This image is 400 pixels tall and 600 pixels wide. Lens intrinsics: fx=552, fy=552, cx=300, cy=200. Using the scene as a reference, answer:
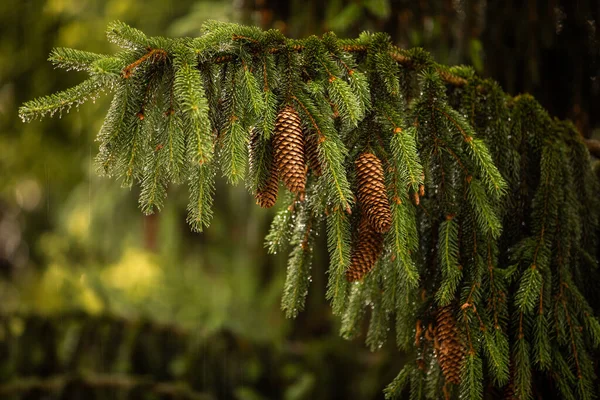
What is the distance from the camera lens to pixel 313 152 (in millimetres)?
1388

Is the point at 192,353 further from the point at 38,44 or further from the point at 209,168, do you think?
the point at 38,44

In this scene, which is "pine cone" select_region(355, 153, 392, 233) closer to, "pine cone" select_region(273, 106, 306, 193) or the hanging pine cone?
"pine cone" select_region(273, 106, 306, 193)

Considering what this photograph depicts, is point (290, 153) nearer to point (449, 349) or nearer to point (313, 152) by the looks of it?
point (313, 152)

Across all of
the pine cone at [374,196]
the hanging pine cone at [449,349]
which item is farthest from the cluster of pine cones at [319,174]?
the hanging pine cone at [449,349]

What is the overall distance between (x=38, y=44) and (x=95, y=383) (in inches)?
116

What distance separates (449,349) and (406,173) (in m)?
0.51

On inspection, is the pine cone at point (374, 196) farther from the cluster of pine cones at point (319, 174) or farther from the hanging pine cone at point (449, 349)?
the hanging pine cone at point (449, 349)

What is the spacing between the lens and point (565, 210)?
1.69m

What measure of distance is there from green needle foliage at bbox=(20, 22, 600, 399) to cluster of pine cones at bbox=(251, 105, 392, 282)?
0.10ft

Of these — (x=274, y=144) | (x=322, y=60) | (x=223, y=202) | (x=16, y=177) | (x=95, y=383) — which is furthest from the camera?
(x=16, y=177)

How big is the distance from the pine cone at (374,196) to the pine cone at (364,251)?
0.07 meters

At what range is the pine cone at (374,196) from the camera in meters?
1.33

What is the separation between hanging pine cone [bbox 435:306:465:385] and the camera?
4.85ft

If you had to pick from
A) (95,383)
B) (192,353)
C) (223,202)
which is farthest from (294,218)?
(223,202)
